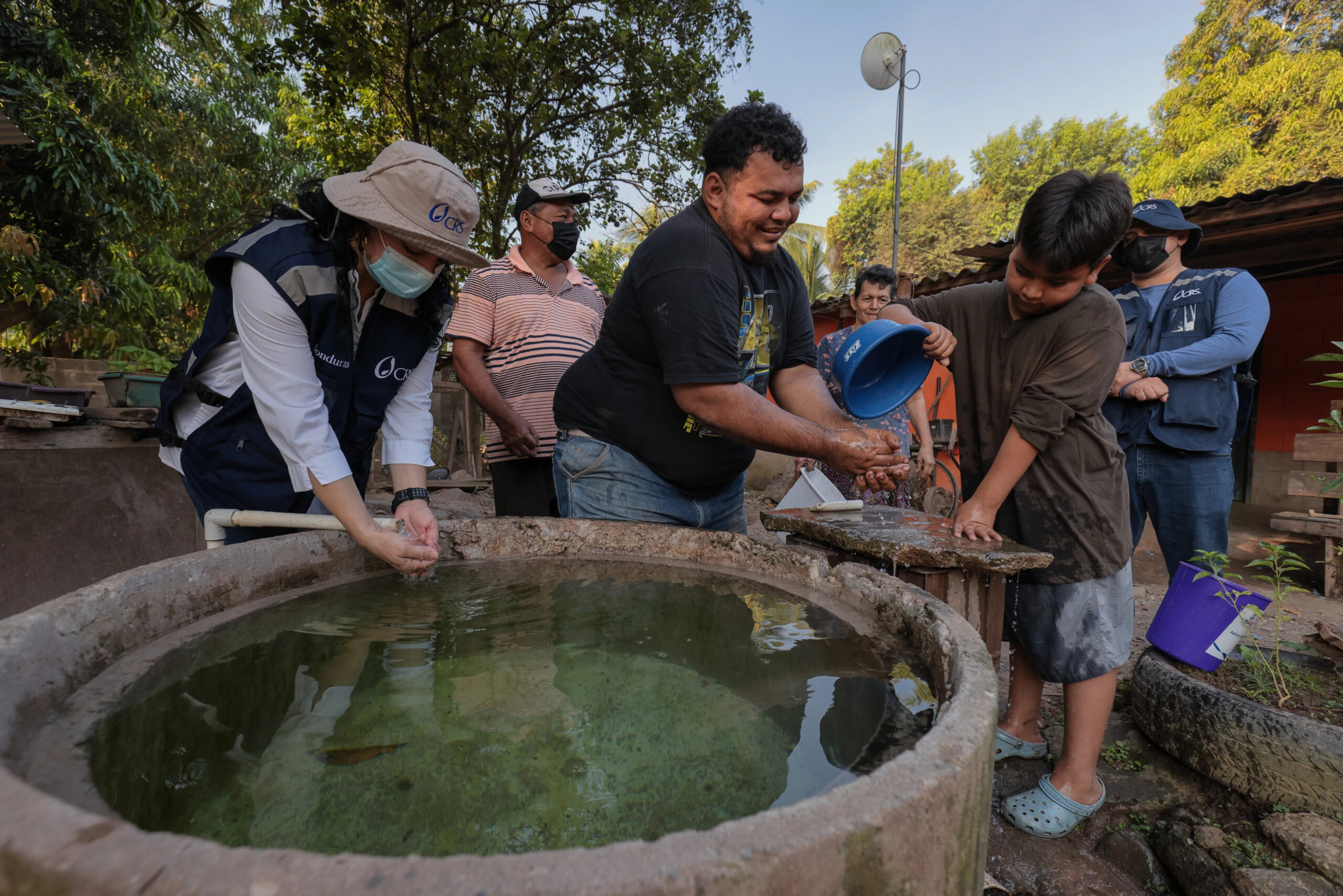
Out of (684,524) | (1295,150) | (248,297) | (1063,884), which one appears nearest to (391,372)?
(248,297)

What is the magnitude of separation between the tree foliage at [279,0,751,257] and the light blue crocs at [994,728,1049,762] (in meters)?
6.42

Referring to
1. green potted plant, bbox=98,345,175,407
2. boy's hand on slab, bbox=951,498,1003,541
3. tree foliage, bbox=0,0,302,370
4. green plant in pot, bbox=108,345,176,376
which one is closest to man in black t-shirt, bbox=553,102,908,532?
boy's hand on slab, bbox=951,498,1003,541

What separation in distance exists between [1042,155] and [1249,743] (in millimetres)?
31388

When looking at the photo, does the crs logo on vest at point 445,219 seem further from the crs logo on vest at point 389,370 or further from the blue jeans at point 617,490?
the blue jeans at point 617,490

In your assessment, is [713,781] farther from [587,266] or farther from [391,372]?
[587,266]

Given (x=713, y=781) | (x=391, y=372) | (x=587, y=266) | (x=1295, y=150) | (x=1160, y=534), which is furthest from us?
(x=1295, y=150)

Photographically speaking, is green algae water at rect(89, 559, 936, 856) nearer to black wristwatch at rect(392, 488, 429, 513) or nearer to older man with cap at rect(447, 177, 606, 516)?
black wristwatch at rect(392, 488, 429, 513)

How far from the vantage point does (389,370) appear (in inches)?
73.1

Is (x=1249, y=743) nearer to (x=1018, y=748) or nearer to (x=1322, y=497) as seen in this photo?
(x=1018, y=748)

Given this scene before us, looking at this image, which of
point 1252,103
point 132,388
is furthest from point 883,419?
point 1252,103

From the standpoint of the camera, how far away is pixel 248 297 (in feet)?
4.89

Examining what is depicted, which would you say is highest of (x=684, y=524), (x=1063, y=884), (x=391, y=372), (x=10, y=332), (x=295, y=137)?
(x=295, y=137)

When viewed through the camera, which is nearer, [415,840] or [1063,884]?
[415,840]

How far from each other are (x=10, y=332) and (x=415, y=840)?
14.2 metres
